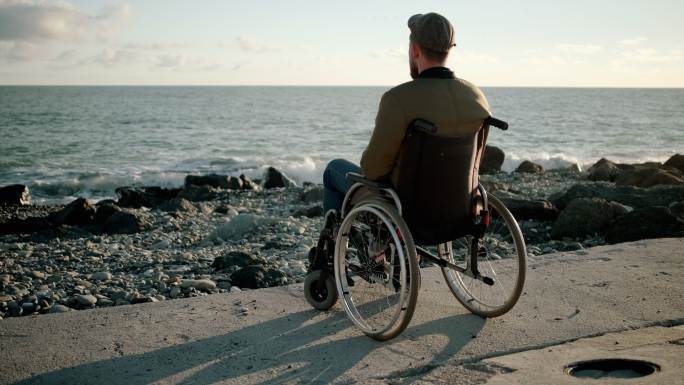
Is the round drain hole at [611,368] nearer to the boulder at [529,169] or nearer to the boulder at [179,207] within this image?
the boulder at [179,207]

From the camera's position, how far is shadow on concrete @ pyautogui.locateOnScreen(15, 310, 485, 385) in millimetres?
3195

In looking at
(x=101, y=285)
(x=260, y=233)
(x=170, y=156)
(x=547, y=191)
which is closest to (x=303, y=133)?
(x=170, y=156)

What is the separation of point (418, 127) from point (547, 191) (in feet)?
33.4

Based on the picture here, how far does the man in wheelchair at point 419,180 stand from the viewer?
3400 mm

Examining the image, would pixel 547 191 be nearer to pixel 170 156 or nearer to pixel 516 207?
pixel 516 207

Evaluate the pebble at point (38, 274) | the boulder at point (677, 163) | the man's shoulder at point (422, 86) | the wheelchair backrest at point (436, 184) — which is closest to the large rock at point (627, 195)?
the wheelchair backrest at point (436, 184)

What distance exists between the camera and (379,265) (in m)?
3.84

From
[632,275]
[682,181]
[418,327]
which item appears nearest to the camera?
[418,327]

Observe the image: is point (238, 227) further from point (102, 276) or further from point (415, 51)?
point (415, 51)

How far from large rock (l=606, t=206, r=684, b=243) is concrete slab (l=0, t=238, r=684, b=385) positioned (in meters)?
1.90

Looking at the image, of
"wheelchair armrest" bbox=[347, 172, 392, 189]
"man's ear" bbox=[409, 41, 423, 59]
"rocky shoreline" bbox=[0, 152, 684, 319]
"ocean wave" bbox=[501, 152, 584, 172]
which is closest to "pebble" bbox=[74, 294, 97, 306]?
"rocky shoreline" bbox=[0, 152, 684, 319]

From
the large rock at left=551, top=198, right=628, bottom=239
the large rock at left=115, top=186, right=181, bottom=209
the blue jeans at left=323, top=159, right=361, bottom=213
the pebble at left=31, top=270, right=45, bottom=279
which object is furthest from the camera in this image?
the large rock at left=115, top=186, right=181, bottom=209

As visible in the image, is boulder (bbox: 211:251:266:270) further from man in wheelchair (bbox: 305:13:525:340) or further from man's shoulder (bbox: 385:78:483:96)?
man's shoulder (bbox: 385:78:483:96)

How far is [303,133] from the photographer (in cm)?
3922
